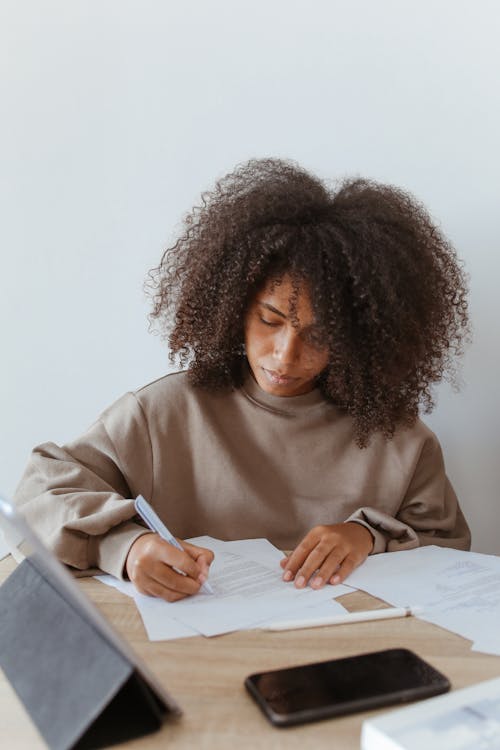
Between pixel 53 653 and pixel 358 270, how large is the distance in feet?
2.35

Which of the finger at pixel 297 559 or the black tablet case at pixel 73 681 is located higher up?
the black tablet case at pixel 73 681

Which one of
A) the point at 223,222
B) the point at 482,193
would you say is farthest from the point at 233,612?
the point at 482,193

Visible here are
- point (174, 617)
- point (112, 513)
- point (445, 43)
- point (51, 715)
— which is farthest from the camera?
point (445, 43)

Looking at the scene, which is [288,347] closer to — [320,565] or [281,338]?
[281,338]

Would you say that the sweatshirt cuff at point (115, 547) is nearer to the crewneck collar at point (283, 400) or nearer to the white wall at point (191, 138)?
the crewneck collar at point (283, 400)

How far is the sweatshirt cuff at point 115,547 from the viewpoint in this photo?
37.4 inches

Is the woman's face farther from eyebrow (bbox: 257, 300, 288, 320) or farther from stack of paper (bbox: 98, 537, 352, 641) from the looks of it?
stack of paper (bbox: 98, 537, 352, 641)

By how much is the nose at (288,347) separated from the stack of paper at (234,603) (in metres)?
0.30

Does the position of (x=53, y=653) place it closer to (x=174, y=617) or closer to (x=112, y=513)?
(x=174, y=617)

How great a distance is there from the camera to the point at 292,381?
1236 millimetres

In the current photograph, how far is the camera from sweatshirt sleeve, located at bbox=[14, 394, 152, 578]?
99 centimetres

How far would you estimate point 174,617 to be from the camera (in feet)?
2.74

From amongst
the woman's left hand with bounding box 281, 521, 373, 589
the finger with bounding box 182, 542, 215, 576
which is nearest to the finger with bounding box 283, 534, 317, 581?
the woman's left hand with bounding box 281, 521, 373, 589

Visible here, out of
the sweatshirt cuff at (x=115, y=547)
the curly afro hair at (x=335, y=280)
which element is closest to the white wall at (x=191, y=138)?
the curly afro hair at (x=335, y=280)
